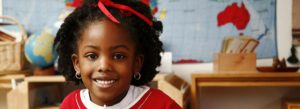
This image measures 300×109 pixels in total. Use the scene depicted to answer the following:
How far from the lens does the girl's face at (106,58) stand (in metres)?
0.69

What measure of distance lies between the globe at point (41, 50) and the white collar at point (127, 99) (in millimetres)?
885

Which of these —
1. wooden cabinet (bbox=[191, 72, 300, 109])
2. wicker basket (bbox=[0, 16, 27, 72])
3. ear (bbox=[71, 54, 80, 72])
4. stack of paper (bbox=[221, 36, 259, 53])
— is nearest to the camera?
ear (bbox=[71, 54, 80, 72])

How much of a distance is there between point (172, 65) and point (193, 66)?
0.39 feet

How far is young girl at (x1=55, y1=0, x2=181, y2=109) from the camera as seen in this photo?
701mm

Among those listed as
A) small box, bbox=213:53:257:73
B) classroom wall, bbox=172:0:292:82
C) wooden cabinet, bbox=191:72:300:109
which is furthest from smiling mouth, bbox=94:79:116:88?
classroom wall, bbox=172:0:292:82

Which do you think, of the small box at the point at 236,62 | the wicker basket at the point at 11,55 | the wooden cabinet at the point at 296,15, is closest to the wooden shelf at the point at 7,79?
the wicker basket at the point at 11,55

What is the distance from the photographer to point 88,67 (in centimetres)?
72

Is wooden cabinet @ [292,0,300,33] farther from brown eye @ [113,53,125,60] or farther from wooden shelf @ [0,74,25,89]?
wooden shelf @ [0,74,25,89]

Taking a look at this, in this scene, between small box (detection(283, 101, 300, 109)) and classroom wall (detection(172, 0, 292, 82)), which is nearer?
small box (detection(283, 101, 300, 109))

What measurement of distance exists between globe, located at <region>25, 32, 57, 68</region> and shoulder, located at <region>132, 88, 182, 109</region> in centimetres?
97

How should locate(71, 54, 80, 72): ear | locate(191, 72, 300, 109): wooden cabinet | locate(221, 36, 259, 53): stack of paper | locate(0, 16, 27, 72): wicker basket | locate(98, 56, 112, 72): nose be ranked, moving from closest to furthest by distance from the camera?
locate(98, 56, 112, 72): nose, locate(71, 54, 80, 72): ear, locate(191, 72, 300, 109): wooden cabinet, locate(221, 36, 259, 53): stack of paper, locate(0, 16, 27, 72): wicker basket

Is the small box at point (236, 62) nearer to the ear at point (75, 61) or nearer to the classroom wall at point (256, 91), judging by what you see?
the classroom wall at point (256, 91)

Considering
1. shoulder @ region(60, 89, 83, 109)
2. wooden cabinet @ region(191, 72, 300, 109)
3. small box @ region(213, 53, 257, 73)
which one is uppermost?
small box @ region(213, 53, 257, 73)

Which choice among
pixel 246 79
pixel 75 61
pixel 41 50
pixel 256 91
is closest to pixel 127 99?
pixel 75 61
